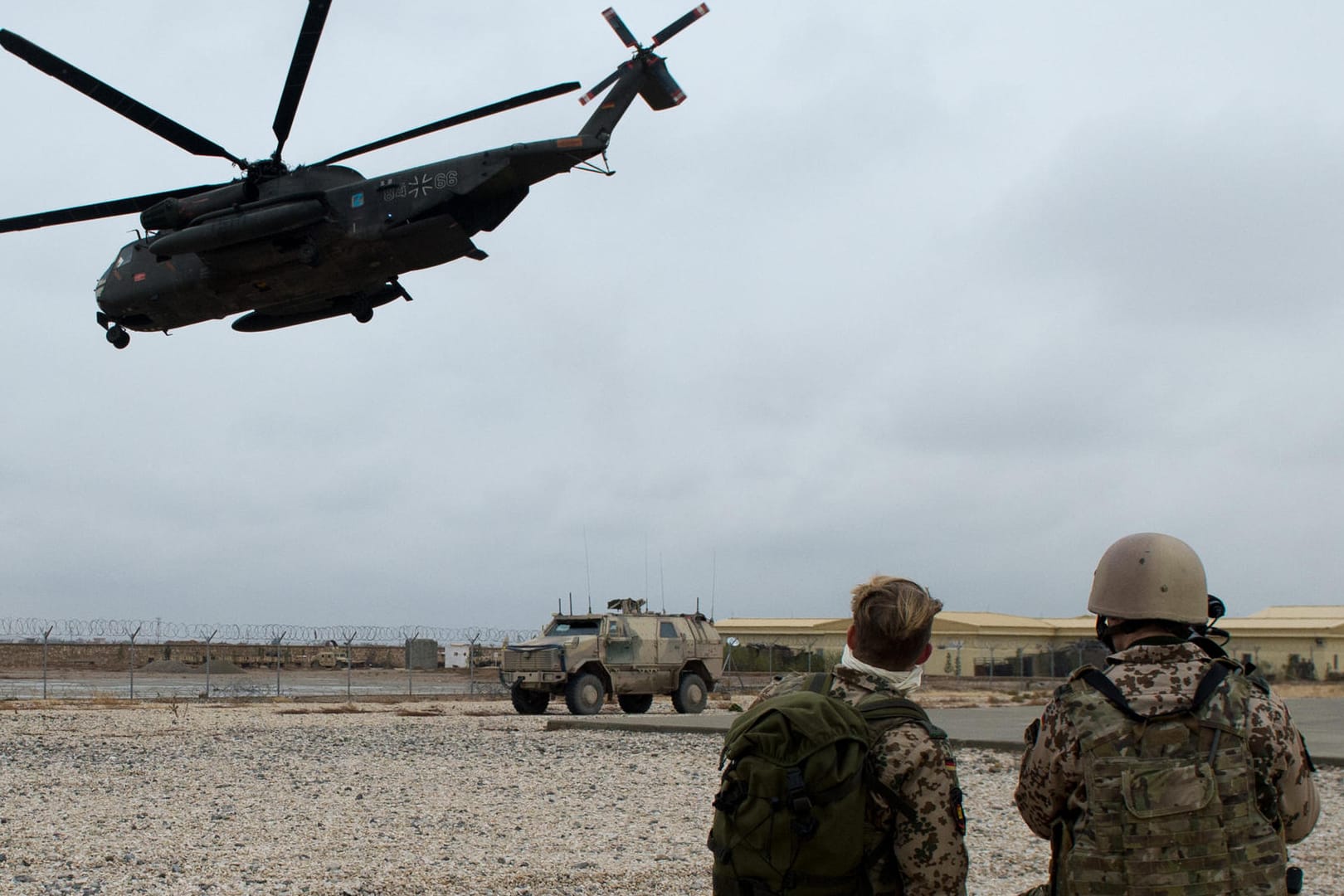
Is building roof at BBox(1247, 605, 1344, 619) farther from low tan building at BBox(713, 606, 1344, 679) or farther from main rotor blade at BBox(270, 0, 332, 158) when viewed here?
main rotor blade at BBox(270, 0, 332, 158)

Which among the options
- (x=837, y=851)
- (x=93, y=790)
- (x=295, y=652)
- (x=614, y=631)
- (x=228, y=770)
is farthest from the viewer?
(x=295, y=652)

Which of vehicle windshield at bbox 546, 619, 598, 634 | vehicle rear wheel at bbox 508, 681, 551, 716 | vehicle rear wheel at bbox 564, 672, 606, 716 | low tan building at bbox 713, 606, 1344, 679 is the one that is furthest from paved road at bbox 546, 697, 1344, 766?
low tan building at bbox 713, 606, 1344, 679

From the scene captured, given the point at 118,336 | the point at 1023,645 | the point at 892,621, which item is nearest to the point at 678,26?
the point at 118,336

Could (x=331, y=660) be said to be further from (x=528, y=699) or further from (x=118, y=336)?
(x=118, y=336)

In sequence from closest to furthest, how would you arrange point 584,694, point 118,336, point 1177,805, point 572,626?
point 1177,805, point 118,336, point 584,694, point 572,626

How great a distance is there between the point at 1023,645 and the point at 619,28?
3390cm

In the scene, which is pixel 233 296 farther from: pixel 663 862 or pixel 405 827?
pixel 663 862

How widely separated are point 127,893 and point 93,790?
12.9 ft

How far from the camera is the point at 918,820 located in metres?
2.76

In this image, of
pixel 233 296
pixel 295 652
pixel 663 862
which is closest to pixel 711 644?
pixel 233 296

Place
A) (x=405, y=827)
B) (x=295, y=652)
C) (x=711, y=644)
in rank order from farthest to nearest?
(x=295, y=652) < (x=711, y=644) < (x=405, y=827)

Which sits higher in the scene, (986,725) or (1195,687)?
(1195,687)

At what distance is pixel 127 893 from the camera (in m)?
6.09

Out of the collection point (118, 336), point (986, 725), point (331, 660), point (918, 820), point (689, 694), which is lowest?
point (986, 725)
